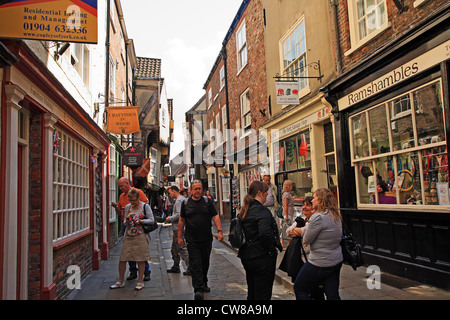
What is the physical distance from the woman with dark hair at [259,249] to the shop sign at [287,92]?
5.62 metres

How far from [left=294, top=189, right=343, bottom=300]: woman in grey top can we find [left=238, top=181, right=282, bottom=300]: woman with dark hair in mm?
360

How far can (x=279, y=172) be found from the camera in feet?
37.7

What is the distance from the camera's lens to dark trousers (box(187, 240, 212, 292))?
17.5ft

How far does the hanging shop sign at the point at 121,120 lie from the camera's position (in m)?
9.78

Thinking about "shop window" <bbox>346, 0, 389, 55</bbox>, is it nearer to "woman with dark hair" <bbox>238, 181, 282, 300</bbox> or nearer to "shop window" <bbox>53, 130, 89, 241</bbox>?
"woman with dark hair" <bbox>238, 181, 282, 300</bbox>

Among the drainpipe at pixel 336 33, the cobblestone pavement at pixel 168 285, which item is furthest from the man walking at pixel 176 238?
the drainpipe at pixel 336 33

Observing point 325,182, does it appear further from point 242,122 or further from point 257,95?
point 242,122

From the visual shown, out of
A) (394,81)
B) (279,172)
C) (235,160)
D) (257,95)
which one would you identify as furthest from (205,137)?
(394,81)

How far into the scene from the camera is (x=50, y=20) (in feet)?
13.5

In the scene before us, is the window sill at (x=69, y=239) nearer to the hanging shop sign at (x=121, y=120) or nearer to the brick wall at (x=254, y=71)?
the hanging shop sign at (x=121, y=120)

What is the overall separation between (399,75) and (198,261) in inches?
175

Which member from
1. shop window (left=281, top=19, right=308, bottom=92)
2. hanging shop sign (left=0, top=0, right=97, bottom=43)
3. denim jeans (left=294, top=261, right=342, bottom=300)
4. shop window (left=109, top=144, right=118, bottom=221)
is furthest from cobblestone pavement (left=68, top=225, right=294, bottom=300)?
shop window (left=281, top=19, right=308, bottom=92)

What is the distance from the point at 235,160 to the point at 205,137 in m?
9.96

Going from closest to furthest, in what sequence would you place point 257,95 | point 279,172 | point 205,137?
point 279,172 → point 257,95 → point 205,137
